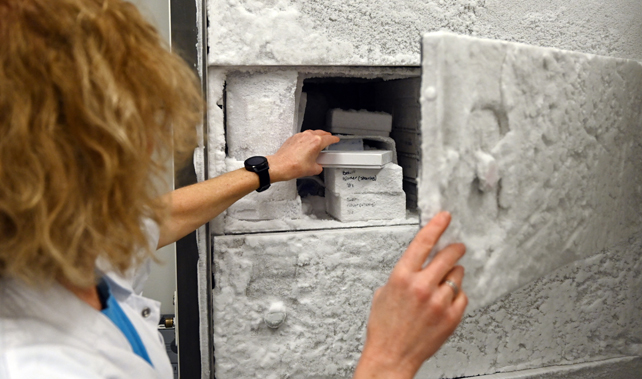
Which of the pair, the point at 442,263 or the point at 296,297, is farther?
the point at 296,297

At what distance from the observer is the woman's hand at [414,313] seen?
71 centimetres

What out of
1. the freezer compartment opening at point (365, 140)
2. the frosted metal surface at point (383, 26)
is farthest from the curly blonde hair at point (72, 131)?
the freezer compartment opening at point (365, 140)

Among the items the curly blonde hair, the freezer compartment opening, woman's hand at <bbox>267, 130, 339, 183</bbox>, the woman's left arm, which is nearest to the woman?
the curly blonde hair

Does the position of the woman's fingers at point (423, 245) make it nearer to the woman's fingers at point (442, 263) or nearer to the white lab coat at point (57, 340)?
the woman's fingers at point (442, 263)

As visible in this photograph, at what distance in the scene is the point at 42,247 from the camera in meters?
0.60

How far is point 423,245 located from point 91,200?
48 cm

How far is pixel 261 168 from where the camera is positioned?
1254 mm

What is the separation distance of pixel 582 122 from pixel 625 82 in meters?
0.24

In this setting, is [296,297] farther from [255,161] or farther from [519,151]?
[519,151]

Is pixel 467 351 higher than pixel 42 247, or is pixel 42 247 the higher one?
pixel 42 247

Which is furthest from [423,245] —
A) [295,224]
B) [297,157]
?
[295,224]

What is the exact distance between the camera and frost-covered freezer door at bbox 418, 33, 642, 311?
0.74 meters

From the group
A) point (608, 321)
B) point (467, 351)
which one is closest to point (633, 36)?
point (608, 321)

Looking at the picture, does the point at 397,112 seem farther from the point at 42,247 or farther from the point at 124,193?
the point at 42,247
